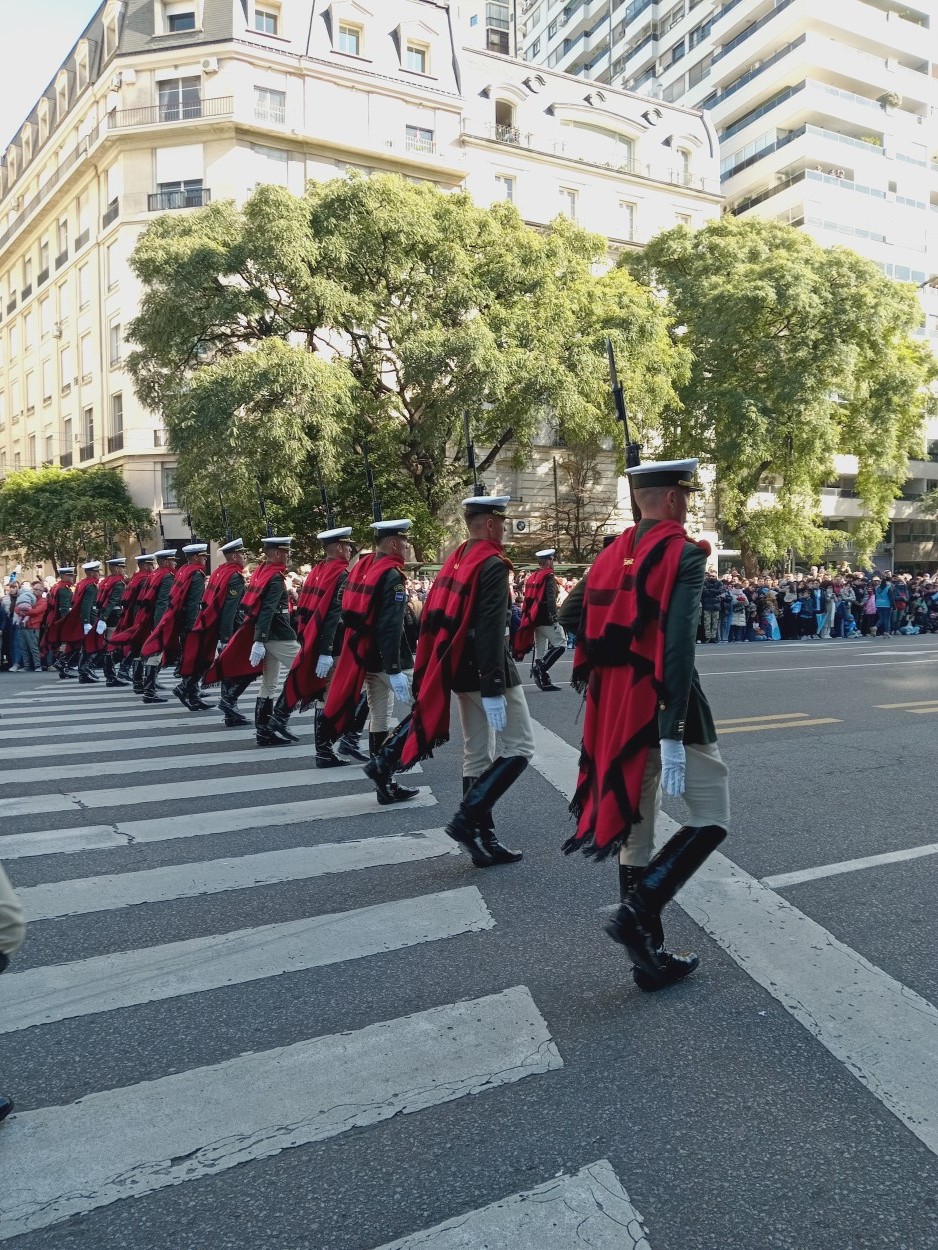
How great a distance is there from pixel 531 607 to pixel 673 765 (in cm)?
972

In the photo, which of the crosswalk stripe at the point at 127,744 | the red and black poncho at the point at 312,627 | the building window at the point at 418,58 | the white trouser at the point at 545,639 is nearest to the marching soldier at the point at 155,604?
the crosswalk stripe at the point at 127,744

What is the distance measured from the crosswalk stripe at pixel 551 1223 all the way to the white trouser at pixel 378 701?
484cm

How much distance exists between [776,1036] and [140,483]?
38.5 meters

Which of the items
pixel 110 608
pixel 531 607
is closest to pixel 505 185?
pixel 110 608

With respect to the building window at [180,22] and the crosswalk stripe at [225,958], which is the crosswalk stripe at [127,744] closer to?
the crosswalk stripe at [225,958]

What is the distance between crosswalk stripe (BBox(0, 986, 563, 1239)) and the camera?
258 centimetres

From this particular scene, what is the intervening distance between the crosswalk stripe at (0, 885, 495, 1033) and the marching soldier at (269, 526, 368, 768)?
340 centimetres

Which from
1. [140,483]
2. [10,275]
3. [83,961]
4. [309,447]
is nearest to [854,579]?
[309,447]

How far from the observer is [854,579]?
29.1 metres

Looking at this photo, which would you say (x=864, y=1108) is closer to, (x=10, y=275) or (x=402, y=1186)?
(x=402, y=1186)

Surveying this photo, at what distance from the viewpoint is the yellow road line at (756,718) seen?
9.77 m

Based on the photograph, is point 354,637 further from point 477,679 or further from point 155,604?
point 155,604

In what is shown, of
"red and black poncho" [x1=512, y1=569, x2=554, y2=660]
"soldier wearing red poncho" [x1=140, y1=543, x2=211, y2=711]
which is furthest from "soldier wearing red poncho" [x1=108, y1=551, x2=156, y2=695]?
"red and black poncho" [x1=512, y1=569, x2=554, y2=660]

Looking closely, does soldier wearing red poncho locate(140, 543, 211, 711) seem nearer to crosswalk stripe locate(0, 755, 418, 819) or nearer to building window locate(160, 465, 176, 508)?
crosswalk stripe locate(0, 755, 418, 819)
